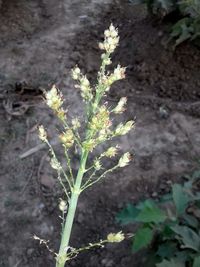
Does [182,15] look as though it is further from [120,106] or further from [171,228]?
[120,106]

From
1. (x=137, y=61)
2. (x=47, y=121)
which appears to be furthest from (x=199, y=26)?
(x=47, y=121)

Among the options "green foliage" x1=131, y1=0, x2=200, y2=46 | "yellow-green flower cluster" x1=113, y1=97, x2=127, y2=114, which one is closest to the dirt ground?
"green foliage" x1=131, y1=0, x2=200, y2=46

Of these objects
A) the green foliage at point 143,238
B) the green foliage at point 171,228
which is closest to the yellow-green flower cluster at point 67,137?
the green foliage at point 171,228

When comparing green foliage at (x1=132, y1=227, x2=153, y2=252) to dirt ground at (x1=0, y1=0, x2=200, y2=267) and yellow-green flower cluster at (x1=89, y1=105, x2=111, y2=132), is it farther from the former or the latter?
yellow-green flower cluster at (x1=89, y1=105, x2=111, y2=132)

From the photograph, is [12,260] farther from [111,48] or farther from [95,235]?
[111,48]

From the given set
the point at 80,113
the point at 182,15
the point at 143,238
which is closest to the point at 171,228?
the point at 143,238

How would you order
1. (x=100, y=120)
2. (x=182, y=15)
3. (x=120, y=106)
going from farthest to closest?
1. (x=182, y=15)
2. (x=120, y=106)
3. (x=100, y=120)

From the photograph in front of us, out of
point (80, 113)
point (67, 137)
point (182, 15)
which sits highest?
point (182, 15)
